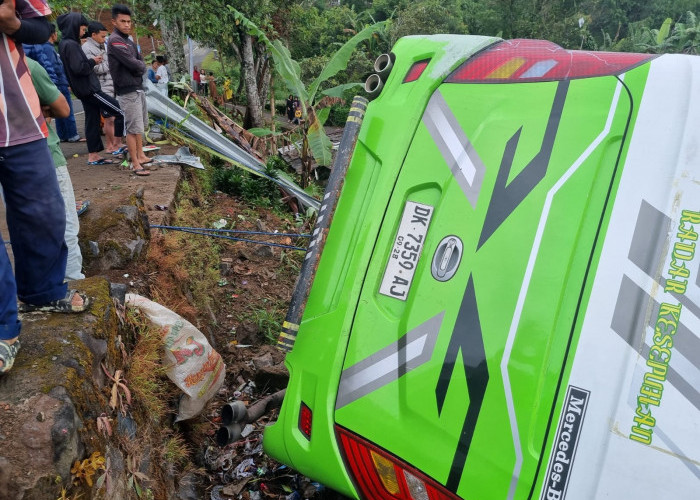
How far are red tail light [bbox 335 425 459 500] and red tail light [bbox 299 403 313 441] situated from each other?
0.16 metres

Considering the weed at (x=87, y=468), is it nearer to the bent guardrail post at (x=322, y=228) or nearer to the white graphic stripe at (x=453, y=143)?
the bent guardrail post at (x=322, y=228)

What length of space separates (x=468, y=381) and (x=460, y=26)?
34016mm

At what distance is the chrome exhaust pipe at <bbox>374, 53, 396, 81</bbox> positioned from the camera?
2.42m

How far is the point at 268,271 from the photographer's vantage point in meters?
5.27

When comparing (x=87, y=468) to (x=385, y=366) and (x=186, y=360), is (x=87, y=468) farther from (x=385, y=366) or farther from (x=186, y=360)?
(x=385, y=366)

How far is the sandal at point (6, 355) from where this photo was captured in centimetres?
193

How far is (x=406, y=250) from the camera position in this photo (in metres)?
2.02

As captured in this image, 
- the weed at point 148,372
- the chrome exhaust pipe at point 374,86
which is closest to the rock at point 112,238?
the weed at point 148,372

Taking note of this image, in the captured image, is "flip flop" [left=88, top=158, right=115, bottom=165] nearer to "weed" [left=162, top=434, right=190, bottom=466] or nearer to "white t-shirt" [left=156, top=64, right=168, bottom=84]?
"weed" [left=162, top=434, right=190, bottom=466]

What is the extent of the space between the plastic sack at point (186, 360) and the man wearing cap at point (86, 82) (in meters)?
3.50

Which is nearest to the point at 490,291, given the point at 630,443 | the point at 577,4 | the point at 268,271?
the point at 630,443

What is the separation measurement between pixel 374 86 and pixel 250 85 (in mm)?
9053

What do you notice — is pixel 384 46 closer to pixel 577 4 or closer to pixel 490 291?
pixel 577 4

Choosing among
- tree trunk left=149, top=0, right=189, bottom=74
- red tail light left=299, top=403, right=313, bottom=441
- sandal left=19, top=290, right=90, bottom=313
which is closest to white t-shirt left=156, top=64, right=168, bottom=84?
tree trunk left=149, top=0, right=189, bottom=74
